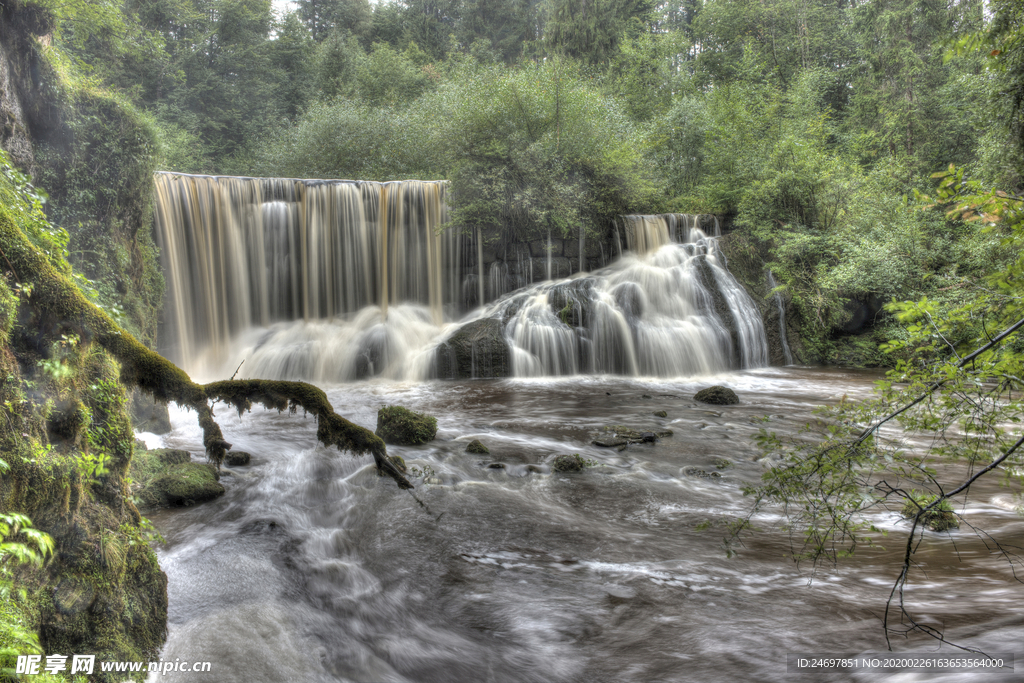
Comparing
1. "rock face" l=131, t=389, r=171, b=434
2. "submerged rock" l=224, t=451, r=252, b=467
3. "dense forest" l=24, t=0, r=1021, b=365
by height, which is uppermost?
"dense forest" l=24, t=0, r=1021, b=365

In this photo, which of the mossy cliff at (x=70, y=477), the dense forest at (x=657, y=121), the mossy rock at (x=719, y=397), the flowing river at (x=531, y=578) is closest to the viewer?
the mossy cliff at (x=70, y=477)

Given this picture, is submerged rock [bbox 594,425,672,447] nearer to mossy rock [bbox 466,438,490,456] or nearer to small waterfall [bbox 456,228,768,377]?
mossy rock [bbox 466,438,490,456]

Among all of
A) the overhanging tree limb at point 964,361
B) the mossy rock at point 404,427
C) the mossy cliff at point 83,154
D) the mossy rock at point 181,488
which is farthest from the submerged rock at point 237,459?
the overhanging tree limb at point 964,361

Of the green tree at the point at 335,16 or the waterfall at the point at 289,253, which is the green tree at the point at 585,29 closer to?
the green tree at the point at 335,16

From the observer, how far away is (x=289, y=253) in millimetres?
17312

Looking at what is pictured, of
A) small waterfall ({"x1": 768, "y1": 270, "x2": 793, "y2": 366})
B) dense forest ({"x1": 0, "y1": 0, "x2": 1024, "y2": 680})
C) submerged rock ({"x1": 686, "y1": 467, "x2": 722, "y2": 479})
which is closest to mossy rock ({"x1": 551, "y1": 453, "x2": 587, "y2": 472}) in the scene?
submerged rock ({"x1": 686, "y1": 467, "x2": 722, "y2": 479})

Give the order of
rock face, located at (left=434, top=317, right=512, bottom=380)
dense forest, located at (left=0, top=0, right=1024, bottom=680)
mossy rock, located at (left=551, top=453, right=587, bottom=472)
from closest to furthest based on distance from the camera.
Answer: dense forest, located at (left=0, top=0, right=1024, bottom=680)
mossy rock, located at (left=551, top=453, right=587, bottom=472)
rock face, located at (left=434, top=317, right=512, bottom=380)

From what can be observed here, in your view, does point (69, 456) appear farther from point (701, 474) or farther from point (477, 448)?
point (701, 474)

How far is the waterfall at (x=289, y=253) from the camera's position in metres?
15.5

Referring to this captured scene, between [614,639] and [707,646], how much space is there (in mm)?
658

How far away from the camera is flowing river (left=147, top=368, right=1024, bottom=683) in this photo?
144 inches

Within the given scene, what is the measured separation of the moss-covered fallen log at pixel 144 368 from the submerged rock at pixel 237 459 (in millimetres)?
2005

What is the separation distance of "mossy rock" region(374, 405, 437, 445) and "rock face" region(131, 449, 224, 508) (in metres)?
2.57

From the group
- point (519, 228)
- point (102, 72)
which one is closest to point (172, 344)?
point (519, 228)
